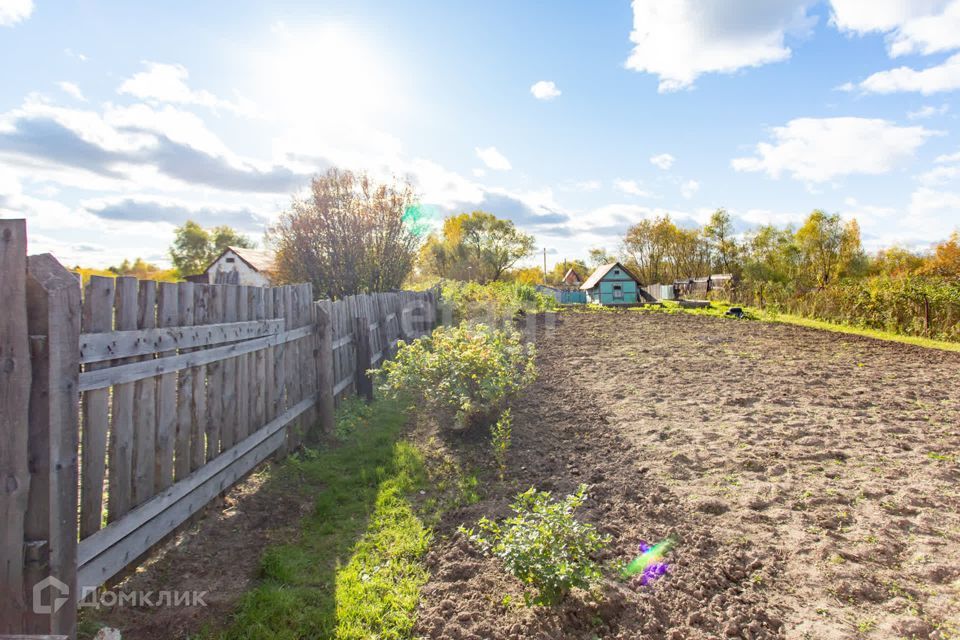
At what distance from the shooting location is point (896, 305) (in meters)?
15.4

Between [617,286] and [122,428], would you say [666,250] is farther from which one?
[122,428]

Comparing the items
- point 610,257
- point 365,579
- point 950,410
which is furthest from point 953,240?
point 365,579

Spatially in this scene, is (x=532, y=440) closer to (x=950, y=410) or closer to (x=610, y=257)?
(x=950, y=410)

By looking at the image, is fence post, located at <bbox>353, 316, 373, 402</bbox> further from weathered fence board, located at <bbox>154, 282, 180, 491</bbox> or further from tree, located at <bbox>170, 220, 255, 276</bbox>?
tree, located at <bbox>170, 220, 255, 276</bbox>

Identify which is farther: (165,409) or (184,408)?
(184,408)

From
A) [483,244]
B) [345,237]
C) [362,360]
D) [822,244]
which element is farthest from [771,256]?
[362,360]

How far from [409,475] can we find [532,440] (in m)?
1.35

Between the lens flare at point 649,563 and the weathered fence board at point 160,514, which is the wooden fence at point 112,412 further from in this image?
the lens flare at point 649,563

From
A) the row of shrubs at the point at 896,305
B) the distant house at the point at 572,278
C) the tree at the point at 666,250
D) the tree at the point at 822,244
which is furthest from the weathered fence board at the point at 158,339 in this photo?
the distant house at the point at 572,278

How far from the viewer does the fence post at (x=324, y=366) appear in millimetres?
5926

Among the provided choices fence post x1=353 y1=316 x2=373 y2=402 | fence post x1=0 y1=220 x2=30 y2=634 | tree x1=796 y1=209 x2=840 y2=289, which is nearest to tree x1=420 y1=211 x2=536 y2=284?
tree x1=796 y1=209 x2=840 y2=289

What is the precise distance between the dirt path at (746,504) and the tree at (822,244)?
41.7 m

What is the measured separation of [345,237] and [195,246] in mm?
A: 57056

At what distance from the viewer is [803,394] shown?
6.83 meters
